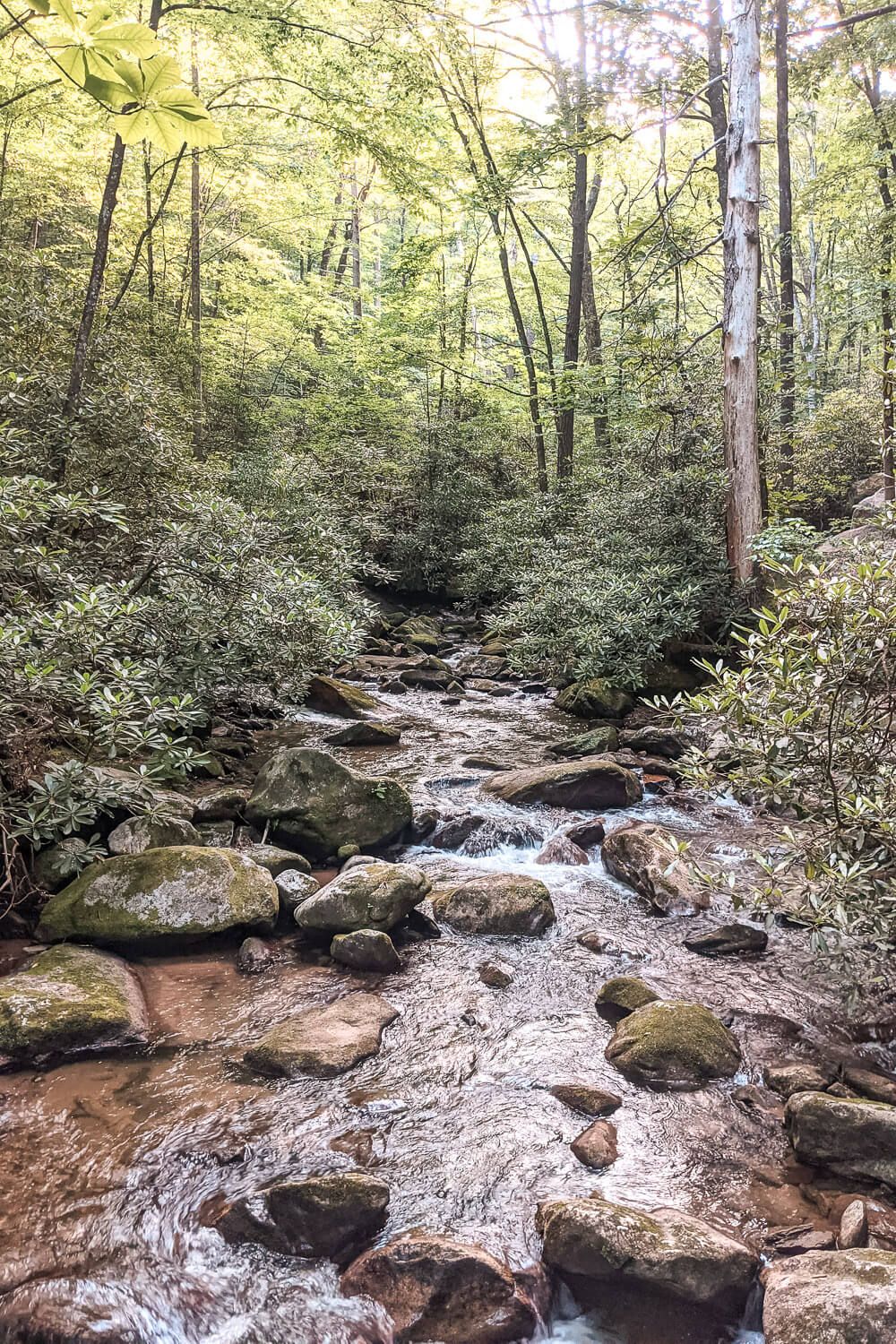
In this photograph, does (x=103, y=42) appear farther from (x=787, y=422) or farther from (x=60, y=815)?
(x=787, y=422)

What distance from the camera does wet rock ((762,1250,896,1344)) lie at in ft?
7.14

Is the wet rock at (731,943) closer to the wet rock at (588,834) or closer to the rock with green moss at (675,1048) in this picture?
the rock with green moss at (675,1048)

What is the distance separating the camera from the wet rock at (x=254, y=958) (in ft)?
14.7

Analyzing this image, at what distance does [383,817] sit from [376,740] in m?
2.73

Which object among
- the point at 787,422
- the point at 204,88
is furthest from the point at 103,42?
the point at 787,422

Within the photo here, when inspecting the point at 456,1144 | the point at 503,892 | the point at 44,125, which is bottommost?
the point at 456,1144

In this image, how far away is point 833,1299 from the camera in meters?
2.28

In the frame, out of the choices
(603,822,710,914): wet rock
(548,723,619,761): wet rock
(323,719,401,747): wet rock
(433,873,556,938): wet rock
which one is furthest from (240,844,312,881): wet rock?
(548,723,619,761): wet rock

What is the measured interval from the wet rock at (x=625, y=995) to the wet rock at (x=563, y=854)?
6.14ft

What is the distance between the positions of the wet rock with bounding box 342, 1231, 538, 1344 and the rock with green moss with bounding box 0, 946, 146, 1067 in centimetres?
178

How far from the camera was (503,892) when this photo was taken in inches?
204

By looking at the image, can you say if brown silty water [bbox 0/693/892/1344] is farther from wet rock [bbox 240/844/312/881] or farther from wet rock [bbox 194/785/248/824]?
wet rock [bbox 194/785/248/824]

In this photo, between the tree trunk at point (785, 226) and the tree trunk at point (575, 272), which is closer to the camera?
the tree trunk at point (785, 226)

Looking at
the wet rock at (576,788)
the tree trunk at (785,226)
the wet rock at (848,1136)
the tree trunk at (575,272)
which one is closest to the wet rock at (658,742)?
the wet rock at (576,788)
